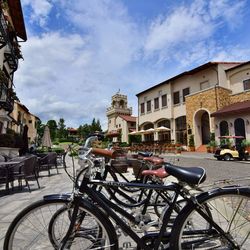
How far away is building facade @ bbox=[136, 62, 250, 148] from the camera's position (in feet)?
70.1

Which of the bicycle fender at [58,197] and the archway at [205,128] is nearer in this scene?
the bicycle fender at [58,197]

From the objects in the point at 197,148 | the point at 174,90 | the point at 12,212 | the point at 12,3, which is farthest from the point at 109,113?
the point at 12,212

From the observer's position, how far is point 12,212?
399 centimetres

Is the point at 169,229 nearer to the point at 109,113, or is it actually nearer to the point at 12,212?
the point at 12,212

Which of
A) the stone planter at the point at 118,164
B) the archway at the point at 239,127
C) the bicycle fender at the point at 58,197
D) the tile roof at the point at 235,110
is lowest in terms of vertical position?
the bicycle fender at the point at 58,197

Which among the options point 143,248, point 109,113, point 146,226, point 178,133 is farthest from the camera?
point 109,113

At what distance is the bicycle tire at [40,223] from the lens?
193 centimetres

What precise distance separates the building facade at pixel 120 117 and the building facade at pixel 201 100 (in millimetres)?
8035

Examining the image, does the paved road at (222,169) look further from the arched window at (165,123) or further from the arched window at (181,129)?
the arched window at (165,123)

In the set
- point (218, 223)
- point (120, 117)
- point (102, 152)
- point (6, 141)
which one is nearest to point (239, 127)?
point (6, 141)

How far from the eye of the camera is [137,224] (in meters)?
2.13

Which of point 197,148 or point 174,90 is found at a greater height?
point 174,90

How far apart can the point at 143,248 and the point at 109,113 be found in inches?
1715

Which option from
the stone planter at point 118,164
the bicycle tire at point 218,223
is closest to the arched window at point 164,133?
the stone planter at point 118,164
